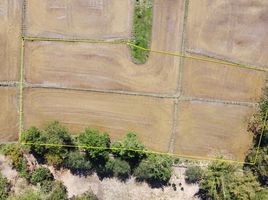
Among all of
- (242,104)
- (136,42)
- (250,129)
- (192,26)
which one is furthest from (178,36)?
(250,129)

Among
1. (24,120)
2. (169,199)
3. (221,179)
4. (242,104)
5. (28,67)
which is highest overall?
(28,67)

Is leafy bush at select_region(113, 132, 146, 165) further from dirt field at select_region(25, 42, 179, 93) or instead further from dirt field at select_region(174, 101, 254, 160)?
dirt field at select_region(25, 42, 179, 93)

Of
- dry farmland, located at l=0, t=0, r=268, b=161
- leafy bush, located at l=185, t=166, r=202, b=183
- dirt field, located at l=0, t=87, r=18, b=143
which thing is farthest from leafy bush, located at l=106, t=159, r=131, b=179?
dirt field, located at l=0, t=87, r=18, b=143

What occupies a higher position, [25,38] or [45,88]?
[25,38]

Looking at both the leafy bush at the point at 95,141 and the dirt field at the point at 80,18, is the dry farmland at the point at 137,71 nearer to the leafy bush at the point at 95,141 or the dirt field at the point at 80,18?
the dirt field at the point at 80,18

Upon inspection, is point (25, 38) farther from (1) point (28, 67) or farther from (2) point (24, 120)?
(2) point (24, 120)

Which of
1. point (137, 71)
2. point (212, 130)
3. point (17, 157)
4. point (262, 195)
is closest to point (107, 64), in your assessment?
point (137, 71)
